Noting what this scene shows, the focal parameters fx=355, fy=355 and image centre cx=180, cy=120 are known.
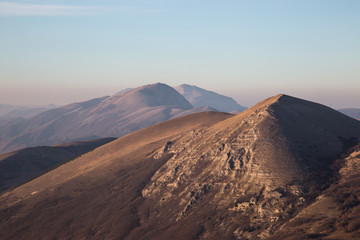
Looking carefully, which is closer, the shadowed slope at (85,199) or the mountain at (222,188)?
the mountain at (222,188)

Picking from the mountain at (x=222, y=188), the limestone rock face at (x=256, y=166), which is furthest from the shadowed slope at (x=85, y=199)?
the limestone rock face at (x=256, y=166)

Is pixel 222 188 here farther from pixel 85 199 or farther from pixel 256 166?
pixel 85 199

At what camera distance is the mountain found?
325 feet

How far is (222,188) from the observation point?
120 meters

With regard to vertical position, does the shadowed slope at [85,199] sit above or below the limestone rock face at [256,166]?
below

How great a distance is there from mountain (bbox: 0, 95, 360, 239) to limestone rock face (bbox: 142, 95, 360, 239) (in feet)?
1.33

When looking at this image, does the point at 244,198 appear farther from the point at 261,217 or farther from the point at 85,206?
the point at 85,206

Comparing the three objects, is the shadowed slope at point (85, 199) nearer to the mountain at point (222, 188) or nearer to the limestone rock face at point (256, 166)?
the mountain at point (222, 188)

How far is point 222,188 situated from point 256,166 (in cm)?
1391

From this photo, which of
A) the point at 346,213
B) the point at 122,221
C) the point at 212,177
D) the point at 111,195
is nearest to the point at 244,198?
the point at 212,177

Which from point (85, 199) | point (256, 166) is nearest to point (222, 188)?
point (256, 166)

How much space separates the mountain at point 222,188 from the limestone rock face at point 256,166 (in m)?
0.41

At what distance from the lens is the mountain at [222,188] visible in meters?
99.1

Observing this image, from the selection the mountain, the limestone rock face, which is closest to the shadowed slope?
the mountain
